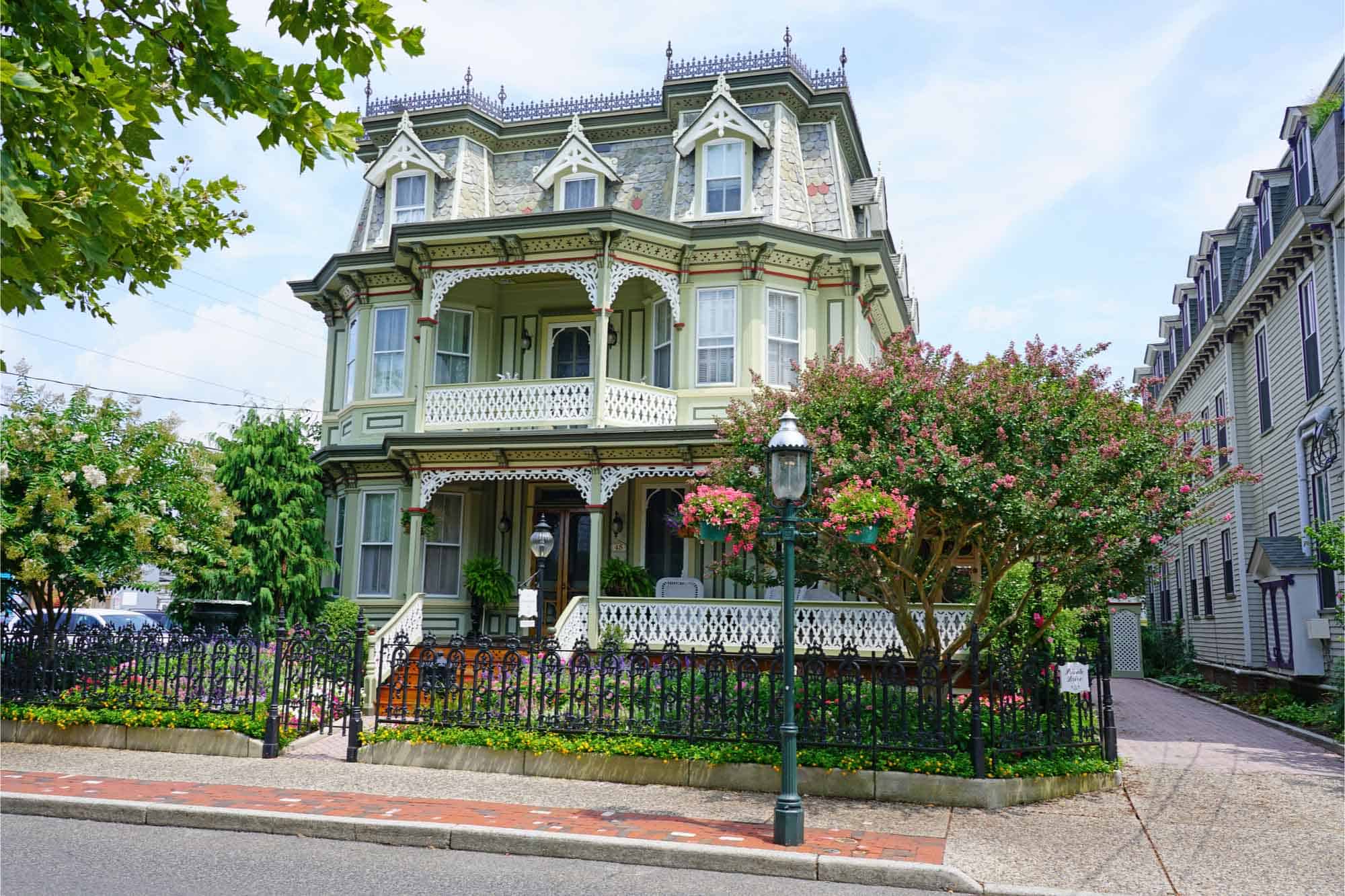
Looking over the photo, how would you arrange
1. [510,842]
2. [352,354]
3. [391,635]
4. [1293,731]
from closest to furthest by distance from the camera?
[510,842], [1293,731], [391,635], [352,354]

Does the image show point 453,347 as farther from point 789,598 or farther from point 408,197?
point 789,598

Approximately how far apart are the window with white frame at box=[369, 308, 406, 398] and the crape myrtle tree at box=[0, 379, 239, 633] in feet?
17.7

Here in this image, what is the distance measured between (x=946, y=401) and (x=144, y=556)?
1071 centimetres

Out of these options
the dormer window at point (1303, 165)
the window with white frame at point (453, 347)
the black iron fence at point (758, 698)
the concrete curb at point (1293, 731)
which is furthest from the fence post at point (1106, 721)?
the window with white frame at point (453, 347)

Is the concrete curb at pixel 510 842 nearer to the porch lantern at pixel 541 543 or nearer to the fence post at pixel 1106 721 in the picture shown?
the fence post at pixel 1106 721

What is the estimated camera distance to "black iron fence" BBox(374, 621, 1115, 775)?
10648 millimetres

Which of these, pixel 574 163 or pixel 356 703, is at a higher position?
pixel 574 163

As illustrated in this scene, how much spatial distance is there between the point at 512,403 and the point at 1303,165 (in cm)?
1600

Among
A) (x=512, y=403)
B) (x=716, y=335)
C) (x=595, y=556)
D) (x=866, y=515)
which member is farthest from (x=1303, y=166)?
(x=866, y=515)

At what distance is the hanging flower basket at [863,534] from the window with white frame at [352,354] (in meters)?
13.5

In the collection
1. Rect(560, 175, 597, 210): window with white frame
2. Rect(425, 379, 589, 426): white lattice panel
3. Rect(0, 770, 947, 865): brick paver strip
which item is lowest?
Rect(0, 770, 947, 865): brick paver strip

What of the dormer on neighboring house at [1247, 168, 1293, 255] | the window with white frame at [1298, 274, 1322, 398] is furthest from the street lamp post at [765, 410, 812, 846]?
the dormer on neighboring house at [1247, 168, 1293, 255]

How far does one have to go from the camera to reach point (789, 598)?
8.94 meters

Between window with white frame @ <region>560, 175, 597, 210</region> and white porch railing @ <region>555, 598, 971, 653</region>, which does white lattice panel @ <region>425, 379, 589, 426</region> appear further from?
window with white frame @ <region>560, 175, 597, 210</region>
